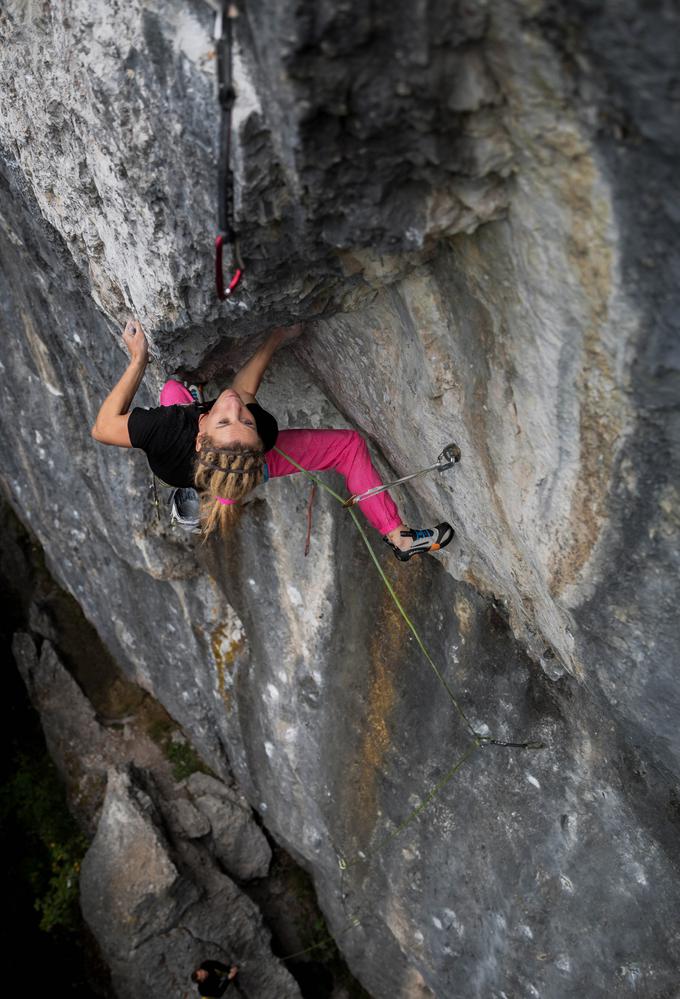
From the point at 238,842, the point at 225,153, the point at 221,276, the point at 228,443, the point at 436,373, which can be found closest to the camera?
the point at 225,153

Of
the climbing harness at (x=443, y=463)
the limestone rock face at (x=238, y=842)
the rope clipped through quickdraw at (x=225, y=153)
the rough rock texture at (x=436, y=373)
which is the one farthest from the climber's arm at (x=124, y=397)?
the limestone rock face at (x=238, y=842)

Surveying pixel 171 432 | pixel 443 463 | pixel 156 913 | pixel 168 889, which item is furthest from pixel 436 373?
pixel 156 913

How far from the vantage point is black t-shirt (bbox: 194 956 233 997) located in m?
6.42

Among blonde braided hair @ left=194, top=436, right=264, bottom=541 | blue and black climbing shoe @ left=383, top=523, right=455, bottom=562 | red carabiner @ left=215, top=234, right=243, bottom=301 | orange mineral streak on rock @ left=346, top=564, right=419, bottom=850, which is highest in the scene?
red carabiner @ left=215, top=234, right=243, bottom=301

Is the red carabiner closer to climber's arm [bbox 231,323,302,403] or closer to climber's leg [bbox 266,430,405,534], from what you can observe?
climber's arm [bbox 231,323,302,403]

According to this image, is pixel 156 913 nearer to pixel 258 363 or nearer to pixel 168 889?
pixel 168 889

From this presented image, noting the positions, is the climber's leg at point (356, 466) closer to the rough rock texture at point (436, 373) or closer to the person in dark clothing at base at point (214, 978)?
the rough rock texture at point (436, 373)

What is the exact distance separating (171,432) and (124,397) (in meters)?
0.26

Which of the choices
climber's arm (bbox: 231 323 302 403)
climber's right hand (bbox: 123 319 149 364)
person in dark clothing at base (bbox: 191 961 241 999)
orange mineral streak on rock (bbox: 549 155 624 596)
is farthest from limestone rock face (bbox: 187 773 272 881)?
orange mineral streak on rock (bbox: 549 155 624 596)

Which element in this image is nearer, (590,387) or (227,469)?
(590,387)

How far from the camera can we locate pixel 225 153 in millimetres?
2109

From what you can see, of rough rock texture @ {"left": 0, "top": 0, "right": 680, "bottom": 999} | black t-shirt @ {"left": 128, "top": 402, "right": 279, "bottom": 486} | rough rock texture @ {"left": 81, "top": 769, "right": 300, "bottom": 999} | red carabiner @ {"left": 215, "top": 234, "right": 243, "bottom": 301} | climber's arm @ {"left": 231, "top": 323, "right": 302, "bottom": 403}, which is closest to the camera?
rough rock texture @ {"left": 0, "top": 0, "right": 680, "bottom": 999}

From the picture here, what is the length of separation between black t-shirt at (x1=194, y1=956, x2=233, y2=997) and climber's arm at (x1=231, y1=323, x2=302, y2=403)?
219 inches

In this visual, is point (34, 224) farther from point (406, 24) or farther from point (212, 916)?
point (212, 916)
